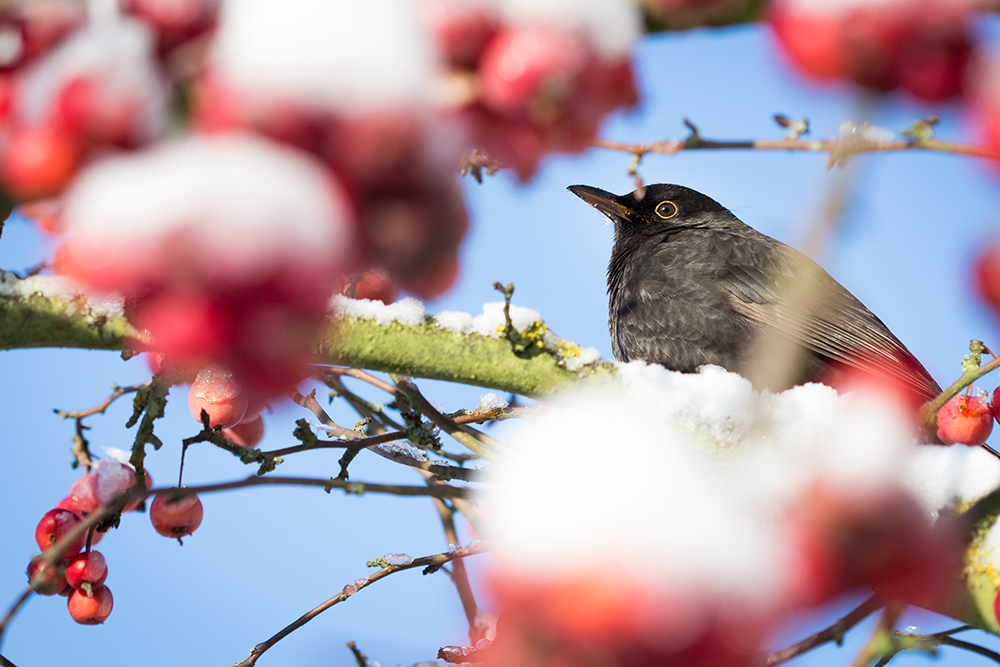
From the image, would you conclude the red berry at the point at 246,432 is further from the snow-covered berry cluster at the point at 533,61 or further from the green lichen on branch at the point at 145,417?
the snow-covered berry cluster at the point at 533,61

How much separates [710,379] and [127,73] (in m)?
1.22

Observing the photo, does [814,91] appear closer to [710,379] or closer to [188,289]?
[188,289]

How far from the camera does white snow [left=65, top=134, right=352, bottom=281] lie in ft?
1.48

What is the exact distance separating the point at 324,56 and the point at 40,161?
0.72ft

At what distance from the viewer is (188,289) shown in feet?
1.53

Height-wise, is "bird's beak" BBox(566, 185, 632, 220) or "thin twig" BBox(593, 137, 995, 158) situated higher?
"bird's beak" BBox(566, 185, 632, 220)

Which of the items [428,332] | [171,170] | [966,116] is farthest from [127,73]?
[428,332]

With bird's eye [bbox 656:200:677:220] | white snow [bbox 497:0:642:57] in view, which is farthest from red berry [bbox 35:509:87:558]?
bird's eye [bbox 656:200:677:220]

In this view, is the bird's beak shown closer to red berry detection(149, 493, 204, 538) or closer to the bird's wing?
the bird's wing

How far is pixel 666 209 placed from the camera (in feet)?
11.9

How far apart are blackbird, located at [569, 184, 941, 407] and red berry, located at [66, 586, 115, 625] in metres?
1.89

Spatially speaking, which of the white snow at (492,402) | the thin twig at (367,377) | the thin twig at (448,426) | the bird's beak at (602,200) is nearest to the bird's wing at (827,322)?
the bird's beak at (602,200)

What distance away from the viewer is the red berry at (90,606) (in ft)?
5.10

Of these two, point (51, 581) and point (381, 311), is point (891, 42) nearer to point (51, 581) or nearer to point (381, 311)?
point (381, 311)
